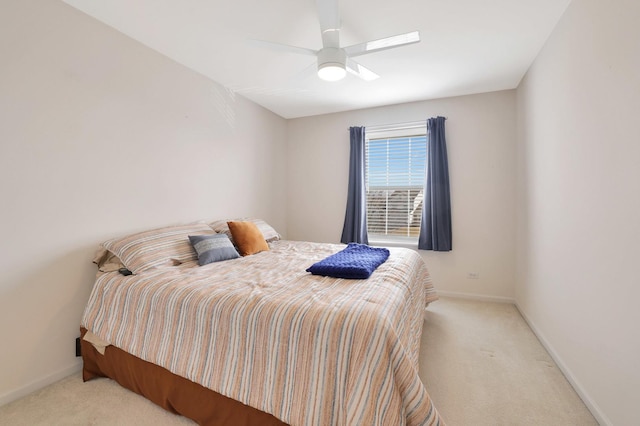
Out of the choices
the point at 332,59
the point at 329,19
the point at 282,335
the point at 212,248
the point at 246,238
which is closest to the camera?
the point at 282,335

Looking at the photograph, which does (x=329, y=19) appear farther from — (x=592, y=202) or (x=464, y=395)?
(x=464, y=395)

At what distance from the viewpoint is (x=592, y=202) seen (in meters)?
1.60

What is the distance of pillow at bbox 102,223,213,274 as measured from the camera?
75.6 inches

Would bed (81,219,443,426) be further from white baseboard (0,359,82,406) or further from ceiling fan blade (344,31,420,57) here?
ceiling fan blade (344,31,420,57)

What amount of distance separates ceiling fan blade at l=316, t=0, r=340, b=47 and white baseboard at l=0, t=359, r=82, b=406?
291 centimetres

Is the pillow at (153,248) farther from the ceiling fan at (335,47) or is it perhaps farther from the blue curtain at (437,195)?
the blue curtain at (437,195)

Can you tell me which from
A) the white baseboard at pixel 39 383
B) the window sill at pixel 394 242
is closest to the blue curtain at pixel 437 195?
the window sill at pixel 394 242

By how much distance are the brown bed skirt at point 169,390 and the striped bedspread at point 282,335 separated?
8cm

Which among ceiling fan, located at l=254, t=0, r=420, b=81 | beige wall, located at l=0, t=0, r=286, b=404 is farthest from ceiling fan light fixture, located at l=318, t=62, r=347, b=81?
beige wall, located at l=0, t=0, r=286, b=404

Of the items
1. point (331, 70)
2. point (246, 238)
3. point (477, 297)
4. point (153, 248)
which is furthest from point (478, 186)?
point (153, 248)

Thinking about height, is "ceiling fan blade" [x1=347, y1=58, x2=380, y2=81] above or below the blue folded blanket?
above

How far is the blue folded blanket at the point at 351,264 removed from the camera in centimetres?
178

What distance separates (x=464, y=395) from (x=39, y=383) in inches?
108

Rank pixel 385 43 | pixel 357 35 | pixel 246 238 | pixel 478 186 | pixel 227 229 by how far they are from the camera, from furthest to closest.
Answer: pixel 478 186, pixel 227 229, pixel 246 238, pixel 357 35, pixel 385 43
